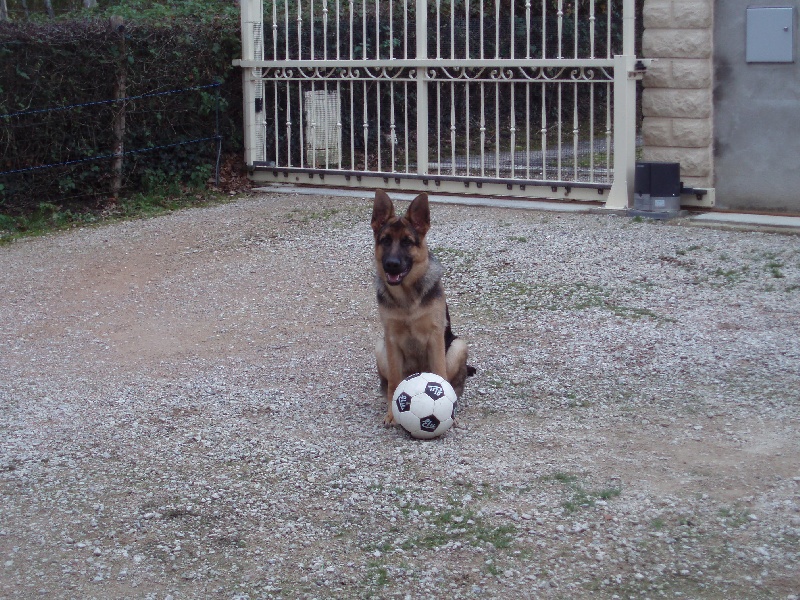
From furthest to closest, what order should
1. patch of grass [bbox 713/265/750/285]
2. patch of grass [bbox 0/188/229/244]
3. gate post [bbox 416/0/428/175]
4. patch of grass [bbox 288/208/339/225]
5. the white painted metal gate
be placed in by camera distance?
gate post [bbox 416/0/428/175] → patch of grass [bbox 0/188/229/244] → patch of grass [bbox 288/208/339/225] → the white painted metal gate → patch of grass [bbox 713/265/750/285]

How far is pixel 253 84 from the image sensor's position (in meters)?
14.7

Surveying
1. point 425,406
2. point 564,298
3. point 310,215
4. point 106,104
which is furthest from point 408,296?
point 106,104

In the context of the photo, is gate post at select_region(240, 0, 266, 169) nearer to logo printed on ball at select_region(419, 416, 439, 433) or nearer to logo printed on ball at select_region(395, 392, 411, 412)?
logo printed on ball at select_region(395, 392, 411, 412)

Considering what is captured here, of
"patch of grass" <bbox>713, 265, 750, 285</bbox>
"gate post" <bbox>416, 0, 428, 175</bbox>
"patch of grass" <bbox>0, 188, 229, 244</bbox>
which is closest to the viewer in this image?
"patch of grass" <bbox>713, 265, 750, 285</bbox>

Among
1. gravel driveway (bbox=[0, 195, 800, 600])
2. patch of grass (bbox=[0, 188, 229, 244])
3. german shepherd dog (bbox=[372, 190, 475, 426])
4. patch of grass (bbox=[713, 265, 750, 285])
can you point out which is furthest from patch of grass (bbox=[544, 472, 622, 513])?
patch of grass (bbox=[0, 188, 229, 244])

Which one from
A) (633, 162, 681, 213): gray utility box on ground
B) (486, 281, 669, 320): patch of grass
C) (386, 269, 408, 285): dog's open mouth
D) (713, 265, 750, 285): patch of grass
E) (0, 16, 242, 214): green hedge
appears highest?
(0, 16, 242, 214): green hedge

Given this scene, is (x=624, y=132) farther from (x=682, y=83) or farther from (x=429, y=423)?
(x=429, y=423)

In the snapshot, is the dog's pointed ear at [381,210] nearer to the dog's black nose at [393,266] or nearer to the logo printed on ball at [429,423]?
the dog's black nose at [393,266]

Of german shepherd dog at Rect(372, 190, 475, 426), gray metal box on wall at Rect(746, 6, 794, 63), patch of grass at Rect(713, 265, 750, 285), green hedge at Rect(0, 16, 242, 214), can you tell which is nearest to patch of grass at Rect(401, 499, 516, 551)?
german shepherd dog at Rect(372, 190, 475, 426)

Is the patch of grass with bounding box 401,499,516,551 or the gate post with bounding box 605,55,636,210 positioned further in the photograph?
the gate post with bounding box 605,55,636,210

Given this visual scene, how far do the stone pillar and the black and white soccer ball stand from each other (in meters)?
6.74

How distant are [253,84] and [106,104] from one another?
2200 mm

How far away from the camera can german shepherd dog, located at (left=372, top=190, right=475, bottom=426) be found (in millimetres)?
6395

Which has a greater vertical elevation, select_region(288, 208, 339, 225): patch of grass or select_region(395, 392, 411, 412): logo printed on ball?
select_region(288, 208, 339, 225): patch of grass
